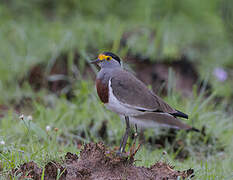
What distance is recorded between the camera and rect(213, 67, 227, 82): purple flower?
248 inches

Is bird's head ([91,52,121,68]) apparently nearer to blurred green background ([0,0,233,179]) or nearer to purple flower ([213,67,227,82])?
blurred green background ([0,0,233,179])

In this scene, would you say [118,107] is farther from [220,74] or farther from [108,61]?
[220,74]

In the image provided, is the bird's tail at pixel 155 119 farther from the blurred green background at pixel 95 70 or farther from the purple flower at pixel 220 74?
the purple flower at pixel 220 74

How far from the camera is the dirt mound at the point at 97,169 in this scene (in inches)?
99.0

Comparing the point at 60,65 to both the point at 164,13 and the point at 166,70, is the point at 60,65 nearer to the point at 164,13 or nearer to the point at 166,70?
the point at 166,70

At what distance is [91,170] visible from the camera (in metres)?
2.60

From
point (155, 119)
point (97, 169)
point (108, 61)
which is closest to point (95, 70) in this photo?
point (108, 61)

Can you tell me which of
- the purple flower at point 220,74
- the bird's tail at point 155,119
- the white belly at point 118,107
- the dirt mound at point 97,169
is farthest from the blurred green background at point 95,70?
the white belly at point 118,107

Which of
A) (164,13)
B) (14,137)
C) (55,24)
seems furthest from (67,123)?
(164,13)

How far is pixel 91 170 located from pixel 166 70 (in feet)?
11.3

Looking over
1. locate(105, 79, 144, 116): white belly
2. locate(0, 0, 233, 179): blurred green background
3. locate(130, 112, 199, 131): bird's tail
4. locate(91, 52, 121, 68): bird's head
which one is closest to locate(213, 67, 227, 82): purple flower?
locate(0, 0, 233, 179): blurred green background

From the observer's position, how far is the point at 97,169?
103 inches

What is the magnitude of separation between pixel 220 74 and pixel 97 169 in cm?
421

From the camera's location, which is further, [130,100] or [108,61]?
[108,61]
